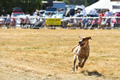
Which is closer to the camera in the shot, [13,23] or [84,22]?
[84,22]

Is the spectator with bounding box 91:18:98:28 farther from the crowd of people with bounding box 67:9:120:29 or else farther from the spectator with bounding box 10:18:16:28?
the spectator with bounding box 10:18:16:28

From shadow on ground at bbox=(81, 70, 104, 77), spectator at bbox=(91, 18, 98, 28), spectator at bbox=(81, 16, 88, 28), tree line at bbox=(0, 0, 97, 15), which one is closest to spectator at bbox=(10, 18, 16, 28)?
spectator at bbox=(81, 16, 88, 28)

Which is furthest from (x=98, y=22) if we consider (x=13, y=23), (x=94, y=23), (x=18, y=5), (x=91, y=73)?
(x=18, y=5)

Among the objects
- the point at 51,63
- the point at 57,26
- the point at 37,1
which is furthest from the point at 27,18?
the point at 37,1

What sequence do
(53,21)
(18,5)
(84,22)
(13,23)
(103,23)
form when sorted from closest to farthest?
1. (103,23)
2. (84,22)
3. (53,21)
4. (13,23)
5. (18,5)

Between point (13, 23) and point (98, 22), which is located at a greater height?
point (98, 22)

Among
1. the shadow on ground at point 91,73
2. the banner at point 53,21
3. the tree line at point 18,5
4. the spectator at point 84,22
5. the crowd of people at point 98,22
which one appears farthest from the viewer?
the tree line at point 18,5

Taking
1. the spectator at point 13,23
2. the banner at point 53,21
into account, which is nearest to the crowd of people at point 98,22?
the banner at point 53,21

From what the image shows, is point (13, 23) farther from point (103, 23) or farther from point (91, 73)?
point (91, 73)

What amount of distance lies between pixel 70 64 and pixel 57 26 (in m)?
17.6

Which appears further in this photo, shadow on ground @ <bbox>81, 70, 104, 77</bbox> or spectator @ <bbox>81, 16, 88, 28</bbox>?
spectator @ <bbox>81, 16, 88, 28</bbox>

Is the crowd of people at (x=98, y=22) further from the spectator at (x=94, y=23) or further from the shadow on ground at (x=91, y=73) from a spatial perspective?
the shadow on ground at (x=91, y=73)

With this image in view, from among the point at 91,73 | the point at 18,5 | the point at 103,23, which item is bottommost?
the point at 91,73

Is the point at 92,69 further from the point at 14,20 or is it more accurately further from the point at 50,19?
the point at 14,20
